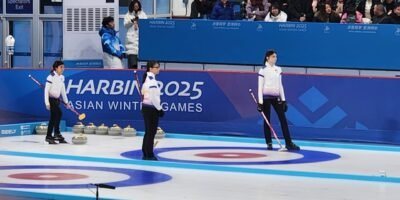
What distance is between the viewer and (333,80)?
2295 cm

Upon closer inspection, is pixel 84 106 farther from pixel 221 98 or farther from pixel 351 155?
pixel 351 155

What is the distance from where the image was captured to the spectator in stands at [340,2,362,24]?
25656 mm

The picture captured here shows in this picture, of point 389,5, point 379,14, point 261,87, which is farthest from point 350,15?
point 261,87

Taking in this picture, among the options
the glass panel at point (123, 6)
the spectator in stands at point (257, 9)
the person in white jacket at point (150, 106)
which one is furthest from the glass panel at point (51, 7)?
the person in white jacket at point (150, 106)

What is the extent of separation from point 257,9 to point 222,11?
1.09 metres

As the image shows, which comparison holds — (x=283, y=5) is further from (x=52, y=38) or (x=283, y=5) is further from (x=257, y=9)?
(x=52, y=38)

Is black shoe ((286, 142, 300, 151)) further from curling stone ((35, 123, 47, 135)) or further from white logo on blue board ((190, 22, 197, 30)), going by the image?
curling stone ((35, 123, 47, 135))

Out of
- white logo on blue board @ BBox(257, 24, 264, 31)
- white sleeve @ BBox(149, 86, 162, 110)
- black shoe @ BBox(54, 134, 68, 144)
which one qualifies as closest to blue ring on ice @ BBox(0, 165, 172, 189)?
white sleeve @ BBox(149, 86, 162, 110)

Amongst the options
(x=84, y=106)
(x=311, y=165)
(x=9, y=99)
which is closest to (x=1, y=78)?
(x=9, y=99)

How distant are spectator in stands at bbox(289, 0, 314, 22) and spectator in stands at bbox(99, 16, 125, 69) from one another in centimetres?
504

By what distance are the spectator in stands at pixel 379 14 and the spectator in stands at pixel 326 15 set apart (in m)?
0.98

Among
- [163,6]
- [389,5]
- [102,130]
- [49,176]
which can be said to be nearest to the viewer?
[49,176]

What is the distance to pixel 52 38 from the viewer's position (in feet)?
114

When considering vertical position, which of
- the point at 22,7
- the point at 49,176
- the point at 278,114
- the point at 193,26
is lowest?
the point at 49,176
